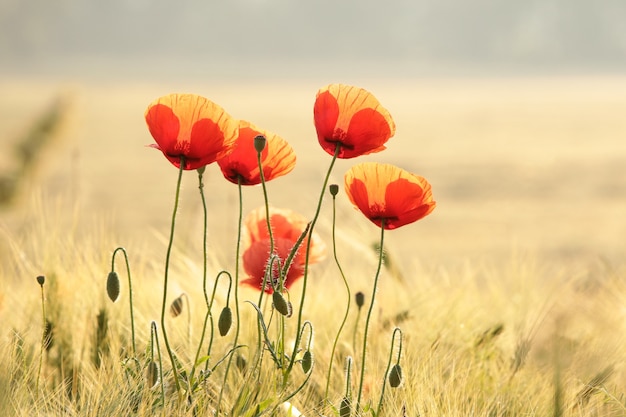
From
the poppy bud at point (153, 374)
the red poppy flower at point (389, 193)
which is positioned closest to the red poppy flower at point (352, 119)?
the red poppy flower at point (389, 193)

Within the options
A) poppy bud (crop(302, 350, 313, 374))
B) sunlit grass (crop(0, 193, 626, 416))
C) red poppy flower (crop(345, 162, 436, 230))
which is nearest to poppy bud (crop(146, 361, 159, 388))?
sunlit grass (crop(0, 193, 626, 416))

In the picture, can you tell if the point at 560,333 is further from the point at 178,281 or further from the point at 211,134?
the point at 178,281

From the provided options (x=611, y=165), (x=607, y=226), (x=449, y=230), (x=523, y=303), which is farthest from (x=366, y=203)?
(x=611, y=165)

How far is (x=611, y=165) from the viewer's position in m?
11.6

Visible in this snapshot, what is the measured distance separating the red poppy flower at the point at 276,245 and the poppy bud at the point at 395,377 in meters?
0.14

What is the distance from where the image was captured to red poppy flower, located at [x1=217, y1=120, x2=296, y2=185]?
89 centimetres

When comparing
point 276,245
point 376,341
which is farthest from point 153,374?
point 376,341

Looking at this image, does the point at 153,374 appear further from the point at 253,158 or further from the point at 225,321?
the point at 253,158

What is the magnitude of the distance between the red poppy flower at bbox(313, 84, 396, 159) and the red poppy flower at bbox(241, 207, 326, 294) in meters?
0.13

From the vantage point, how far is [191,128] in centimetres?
82

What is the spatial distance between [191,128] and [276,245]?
162 millimetres

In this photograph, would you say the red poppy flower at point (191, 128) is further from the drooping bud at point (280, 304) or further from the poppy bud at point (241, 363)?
the poppy bud at point (241, 363)

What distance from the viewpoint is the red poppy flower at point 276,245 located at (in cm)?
93

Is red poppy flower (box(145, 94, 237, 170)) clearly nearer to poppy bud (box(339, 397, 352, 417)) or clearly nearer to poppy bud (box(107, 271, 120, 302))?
poppy bud (box(107, 271, 120, 302))
